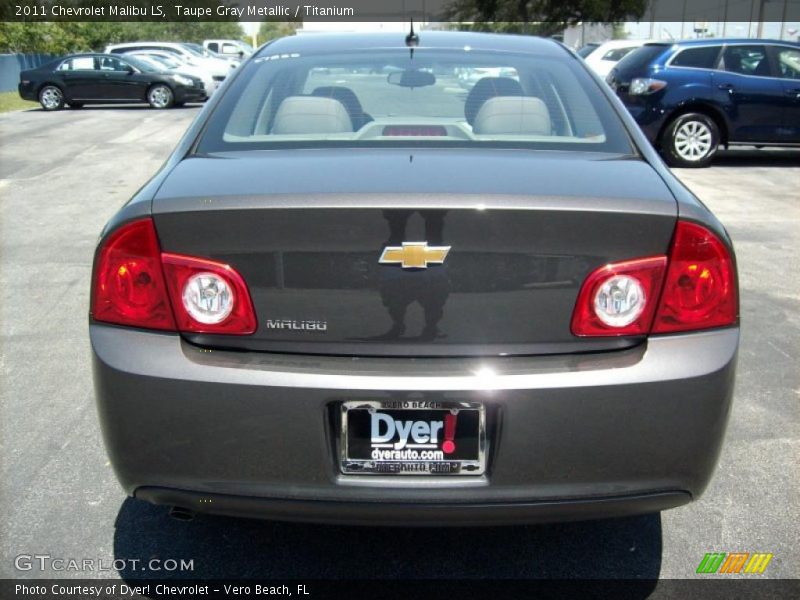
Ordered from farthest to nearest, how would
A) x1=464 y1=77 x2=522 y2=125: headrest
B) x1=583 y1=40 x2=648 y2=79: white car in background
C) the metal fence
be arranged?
the metal fence
x1=583 y1=40 x2=648 y2=79: white car in background
x1=464 y1=77 x2=522 y2=125: headrest

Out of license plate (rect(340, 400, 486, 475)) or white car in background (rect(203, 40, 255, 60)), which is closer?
license plate (rect(340, 400, 486, 475))

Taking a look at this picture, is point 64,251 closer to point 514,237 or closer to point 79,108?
point 514,237

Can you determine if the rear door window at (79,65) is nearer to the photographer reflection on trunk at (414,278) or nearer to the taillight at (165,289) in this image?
the taillight at (165,289)

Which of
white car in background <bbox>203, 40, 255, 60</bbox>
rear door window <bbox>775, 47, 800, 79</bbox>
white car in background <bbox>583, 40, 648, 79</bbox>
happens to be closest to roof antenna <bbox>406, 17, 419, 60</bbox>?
rear door window <bbox>775, 47, 800, 79</bbox>

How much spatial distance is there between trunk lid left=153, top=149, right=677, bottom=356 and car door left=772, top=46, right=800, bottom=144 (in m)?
10.0

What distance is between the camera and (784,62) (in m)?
11.2

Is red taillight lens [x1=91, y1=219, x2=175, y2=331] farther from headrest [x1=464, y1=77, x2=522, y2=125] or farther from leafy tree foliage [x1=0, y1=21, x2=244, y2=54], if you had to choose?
leafy tree foliage [x1=0, y1=21, x2=244, y2=54]

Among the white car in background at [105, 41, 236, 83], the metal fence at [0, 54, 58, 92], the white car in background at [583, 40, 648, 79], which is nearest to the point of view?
the white car in background at [583, 40, 648, 79]

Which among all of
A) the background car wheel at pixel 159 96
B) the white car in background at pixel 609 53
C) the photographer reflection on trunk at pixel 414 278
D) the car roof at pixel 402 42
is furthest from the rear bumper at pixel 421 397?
the background car wheel at pixel 159 96

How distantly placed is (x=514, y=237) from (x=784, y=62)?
10.7 metres

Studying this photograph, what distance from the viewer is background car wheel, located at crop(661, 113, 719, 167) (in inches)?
440

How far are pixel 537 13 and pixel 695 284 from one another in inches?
1889

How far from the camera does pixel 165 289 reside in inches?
87.7

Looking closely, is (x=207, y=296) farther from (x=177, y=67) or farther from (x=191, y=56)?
(x=191, y=56)
